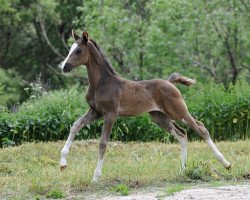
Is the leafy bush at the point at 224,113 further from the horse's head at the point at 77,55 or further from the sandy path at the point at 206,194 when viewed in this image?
the sandy path at the point at 206,194

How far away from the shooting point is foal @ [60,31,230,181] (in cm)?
1047

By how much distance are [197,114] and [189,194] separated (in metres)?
6.81

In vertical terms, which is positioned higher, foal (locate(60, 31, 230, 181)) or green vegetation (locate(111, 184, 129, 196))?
foal (locate(60, 31, 230, 181))

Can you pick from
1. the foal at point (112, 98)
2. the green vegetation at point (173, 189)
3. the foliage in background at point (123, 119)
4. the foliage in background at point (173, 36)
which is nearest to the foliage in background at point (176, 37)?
the foliage in background at point (173, 36)

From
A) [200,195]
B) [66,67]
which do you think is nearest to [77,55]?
[66,67]

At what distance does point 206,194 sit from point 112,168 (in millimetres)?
2468

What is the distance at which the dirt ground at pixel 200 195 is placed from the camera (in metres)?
9.12

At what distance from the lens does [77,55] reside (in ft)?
34.3

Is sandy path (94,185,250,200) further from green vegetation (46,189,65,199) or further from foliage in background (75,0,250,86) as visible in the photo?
foliage in background (75,0,250,86)

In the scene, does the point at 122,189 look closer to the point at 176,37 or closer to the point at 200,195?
the point at 200,195

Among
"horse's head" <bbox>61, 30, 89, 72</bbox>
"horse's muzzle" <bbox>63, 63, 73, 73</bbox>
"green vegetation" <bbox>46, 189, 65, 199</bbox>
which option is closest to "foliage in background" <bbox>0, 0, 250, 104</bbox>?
"horse's head" <bbox>61, 30, 89, 72</bbox>

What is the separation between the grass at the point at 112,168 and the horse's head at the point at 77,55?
1.60 metres

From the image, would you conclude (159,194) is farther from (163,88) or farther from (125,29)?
(125,29)

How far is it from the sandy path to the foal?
1051mm
